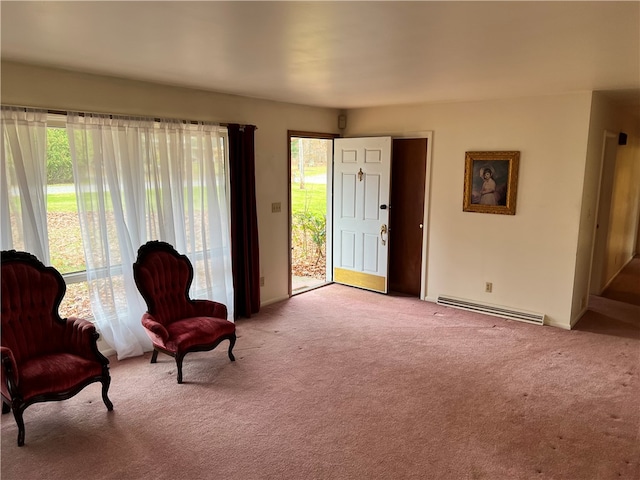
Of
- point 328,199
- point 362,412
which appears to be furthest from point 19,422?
point 328,199

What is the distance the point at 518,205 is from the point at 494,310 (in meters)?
1.22

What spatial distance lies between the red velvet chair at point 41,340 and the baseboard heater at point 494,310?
3.85 m

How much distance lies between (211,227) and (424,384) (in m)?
2.56

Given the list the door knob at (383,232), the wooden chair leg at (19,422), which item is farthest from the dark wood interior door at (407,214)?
the wooden chair leg at (19,422)

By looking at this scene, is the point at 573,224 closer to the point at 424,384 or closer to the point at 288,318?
the point at 424,384

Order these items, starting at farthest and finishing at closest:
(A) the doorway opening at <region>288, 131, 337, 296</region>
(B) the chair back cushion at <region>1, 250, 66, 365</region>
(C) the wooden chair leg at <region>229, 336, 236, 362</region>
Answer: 1. (A) the doorway opening at <region>288, 131, 337, 296</region>
2. (C) the wooden chair leg at <region>229, 336, 236, 362</region>
3. (B) the chair back cushion at <region>1, 250, 66, 365</region>

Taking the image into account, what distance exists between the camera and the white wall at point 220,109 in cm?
332

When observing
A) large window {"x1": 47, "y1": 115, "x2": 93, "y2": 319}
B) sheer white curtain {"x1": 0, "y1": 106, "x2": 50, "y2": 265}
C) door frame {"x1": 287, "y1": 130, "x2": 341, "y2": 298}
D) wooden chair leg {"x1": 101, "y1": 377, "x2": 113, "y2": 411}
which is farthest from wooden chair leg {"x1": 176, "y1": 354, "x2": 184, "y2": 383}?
door frame {"x1": 287, "y1": 130, "x2": 341, "y2": 298}

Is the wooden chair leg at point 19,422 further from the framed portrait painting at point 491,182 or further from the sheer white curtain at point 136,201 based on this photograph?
the framed portrait painting at point 491,182

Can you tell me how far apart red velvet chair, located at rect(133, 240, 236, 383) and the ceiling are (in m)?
1.54

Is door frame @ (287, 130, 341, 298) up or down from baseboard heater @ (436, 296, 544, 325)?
up

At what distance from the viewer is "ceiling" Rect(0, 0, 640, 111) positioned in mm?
1957

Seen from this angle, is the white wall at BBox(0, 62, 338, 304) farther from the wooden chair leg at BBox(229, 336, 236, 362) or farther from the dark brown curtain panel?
the wooden chair leg at BBox(229, 336, 236, 362)

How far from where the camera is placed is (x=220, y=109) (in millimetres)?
4578
